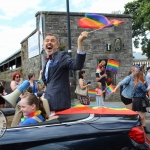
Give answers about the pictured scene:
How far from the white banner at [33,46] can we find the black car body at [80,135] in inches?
540

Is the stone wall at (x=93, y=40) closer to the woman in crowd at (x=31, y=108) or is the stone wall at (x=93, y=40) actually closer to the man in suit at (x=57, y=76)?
the man in suit at (x=57, y=76)

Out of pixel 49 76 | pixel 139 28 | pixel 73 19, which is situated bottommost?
pixel 49 76

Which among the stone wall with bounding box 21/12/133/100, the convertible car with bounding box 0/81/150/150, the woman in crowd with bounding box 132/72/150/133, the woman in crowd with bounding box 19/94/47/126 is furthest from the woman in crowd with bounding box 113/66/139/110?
the stone wall with bounding box 21/12/133/100

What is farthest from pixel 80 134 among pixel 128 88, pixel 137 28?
pixel 137 28

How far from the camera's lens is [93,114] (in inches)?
118

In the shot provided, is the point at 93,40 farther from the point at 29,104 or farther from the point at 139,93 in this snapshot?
the point at 29,104

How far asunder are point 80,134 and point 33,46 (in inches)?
581

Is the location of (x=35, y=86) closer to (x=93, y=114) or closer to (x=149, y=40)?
(x=93, y=114)

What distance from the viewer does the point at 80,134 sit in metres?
2.72

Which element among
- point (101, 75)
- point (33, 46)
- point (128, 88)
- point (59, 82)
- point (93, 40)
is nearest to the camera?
point (59, 82)

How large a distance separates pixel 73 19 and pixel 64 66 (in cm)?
1278

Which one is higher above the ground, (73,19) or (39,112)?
(73,19)

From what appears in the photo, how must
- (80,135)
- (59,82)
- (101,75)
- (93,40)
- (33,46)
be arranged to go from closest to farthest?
(80,135)
(59,82)
(101,75)
(93,40)
(33,46)

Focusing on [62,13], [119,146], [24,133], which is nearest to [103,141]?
[119,146]
